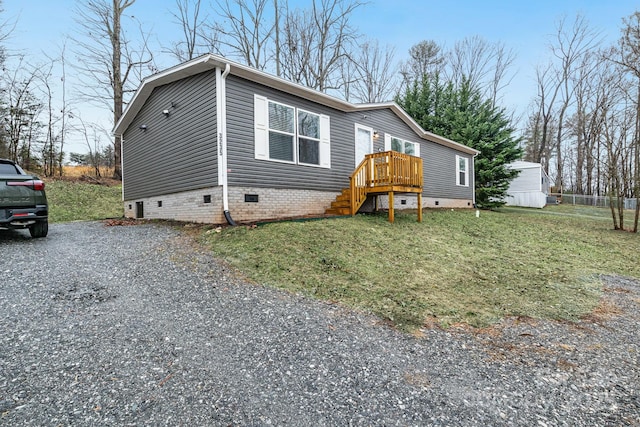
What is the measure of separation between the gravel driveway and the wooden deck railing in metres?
5.33

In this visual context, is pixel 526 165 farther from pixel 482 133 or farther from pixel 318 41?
pixel 318 41

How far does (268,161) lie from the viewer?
770cm

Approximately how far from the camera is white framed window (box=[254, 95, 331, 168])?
24.9ft

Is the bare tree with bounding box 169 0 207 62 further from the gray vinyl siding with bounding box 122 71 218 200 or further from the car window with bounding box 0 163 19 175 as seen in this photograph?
the car window with bounding box 0 163 19 175

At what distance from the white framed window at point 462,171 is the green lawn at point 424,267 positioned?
7.55 m

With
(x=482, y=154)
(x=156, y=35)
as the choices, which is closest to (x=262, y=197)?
(x=482, y=154)

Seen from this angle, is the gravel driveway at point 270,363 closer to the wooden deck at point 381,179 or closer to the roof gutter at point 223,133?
the roof gutter at point 223,133

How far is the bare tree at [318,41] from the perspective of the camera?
1928 centimetres

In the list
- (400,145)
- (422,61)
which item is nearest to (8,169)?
(400,145)

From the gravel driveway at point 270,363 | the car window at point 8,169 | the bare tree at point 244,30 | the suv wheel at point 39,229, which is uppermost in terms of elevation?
the bare tree at point 244,30

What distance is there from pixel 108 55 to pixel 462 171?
748 inches

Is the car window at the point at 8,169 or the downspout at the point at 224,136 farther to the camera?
the downspout at the point at 224,136

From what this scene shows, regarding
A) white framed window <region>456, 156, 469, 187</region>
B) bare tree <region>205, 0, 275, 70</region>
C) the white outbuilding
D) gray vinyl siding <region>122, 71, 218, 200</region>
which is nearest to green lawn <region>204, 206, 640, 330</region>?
gray vinyl siding <region>122, 71, 218, 200</region>

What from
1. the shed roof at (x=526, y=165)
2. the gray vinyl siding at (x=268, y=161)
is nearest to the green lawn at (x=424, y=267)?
the gray vinyl siding at (x=268, y=161)
